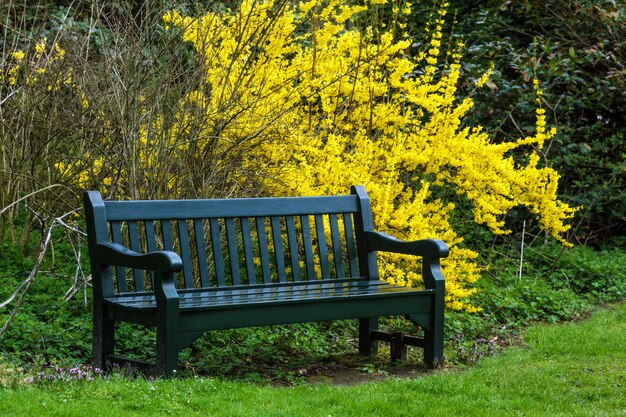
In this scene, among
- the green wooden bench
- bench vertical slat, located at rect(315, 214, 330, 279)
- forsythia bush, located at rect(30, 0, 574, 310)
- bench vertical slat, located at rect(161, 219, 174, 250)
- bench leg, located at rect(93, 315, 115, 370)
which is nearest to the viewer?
the green wooden bench

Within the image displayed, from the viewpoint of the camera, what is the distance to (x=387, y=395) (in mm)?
4812

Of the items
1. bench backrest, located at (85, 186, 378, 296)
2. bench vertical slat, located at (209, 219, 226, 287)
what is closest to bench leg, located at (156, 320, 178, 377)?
bench backrest, located at (85, 186, 378, 296)

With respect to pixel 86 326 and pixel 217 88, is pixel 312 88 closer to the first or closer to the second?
pixel 217 88

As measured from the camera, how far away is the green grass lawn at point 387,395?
4121 mm

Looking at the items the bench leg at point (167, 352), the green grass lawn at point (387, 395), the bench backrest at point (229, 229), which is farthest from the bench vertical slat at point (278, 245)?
the bench leg at point (167, 352)

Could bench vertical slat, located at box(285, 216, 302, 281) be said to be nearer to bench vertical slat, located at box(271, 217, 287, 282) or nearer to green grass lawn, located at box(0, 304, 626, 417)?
bench vertical slat, located at box(271, 217, 287, 282)

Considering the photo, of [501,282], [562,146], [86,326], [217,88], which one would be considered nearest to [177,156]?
[217,88]

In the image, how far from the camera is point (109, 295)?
16.9ft

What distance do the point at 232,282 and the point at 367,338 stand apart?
3.32 feet

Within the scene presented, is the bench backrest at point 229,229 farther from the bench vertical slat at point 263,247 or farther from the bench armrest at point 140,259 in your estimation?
the bench armrest at point 140,259

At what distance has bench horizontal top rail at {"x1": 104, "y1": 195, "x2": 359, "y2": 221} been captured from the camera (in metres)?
5.25

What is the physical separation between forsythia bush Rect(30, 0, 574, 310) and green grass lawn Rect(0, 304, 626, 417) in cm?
136

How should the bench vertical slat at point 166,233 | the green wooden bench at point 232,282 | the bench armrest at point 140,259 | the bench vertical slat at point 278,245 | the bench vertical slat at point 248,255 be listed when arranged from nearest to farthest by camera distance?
1. the bench armrest at point 140,259
2. the green wooden bench at point 232,282
3. the bench vertical slat at point 166,233
4. the bench vertical slat at point 248,255
5. the bench vertical slat at point 278,245

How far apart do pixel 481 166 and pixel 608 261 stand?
2.69 m
